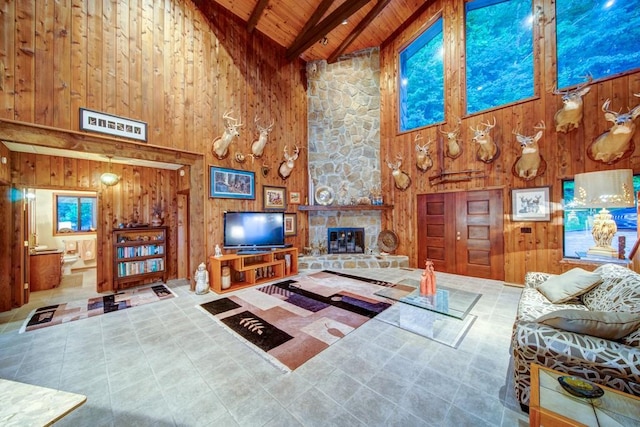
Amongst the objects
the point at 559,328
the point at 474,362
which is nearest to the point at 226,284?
the point at 474,362

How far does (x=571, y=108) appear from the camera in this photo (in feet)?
11.5

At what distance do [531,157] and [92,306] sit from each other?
735 cm

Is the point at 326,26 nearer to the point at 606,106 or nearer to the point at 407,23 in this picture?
the point at 407,23

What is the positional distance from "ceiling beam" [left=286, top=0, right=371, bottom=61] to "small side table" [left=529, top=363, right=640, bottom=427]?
5.47m

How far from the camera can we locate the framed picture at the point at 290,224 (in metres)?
5.46

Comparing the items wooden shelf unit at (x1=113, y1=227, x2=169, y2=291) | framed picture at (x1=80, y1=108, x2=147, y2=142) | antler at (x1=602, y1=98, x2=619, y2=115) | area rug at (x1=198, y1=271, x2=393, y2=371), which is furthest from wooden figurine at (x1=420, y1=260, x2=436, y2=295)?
wooden shelf unit at (x1=113, y1=227, x2=169, y2=291)

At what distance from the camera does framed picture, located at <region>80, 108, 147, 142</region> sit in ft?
9.92

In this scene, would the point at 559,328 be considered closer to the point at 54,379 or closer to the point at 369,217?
the point at 54,379

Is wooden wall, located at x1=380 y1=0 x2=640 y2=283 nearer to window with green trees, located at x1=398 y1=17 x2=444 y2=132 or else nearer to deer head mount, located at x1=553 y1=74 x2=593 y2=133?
deer head mount, located at x1=553 y1=74 x2=593 y2=133

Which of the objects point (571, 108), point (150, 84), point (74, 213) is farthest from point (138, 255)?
point (571, 108)

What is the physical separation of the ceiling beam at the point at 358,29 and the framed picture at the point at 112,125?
4837mm

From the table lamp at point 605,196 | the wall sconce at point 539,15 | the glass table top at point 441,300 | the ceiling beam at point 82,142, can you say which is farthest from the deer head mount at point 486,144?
the ceiling beam at point 82,142

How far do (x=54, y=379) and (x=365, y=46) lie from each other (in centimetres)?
795

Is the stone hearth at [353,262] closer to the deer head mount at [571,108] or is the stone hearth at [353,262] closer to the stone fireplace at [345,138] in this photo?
the stone fireplace at [345,138]
